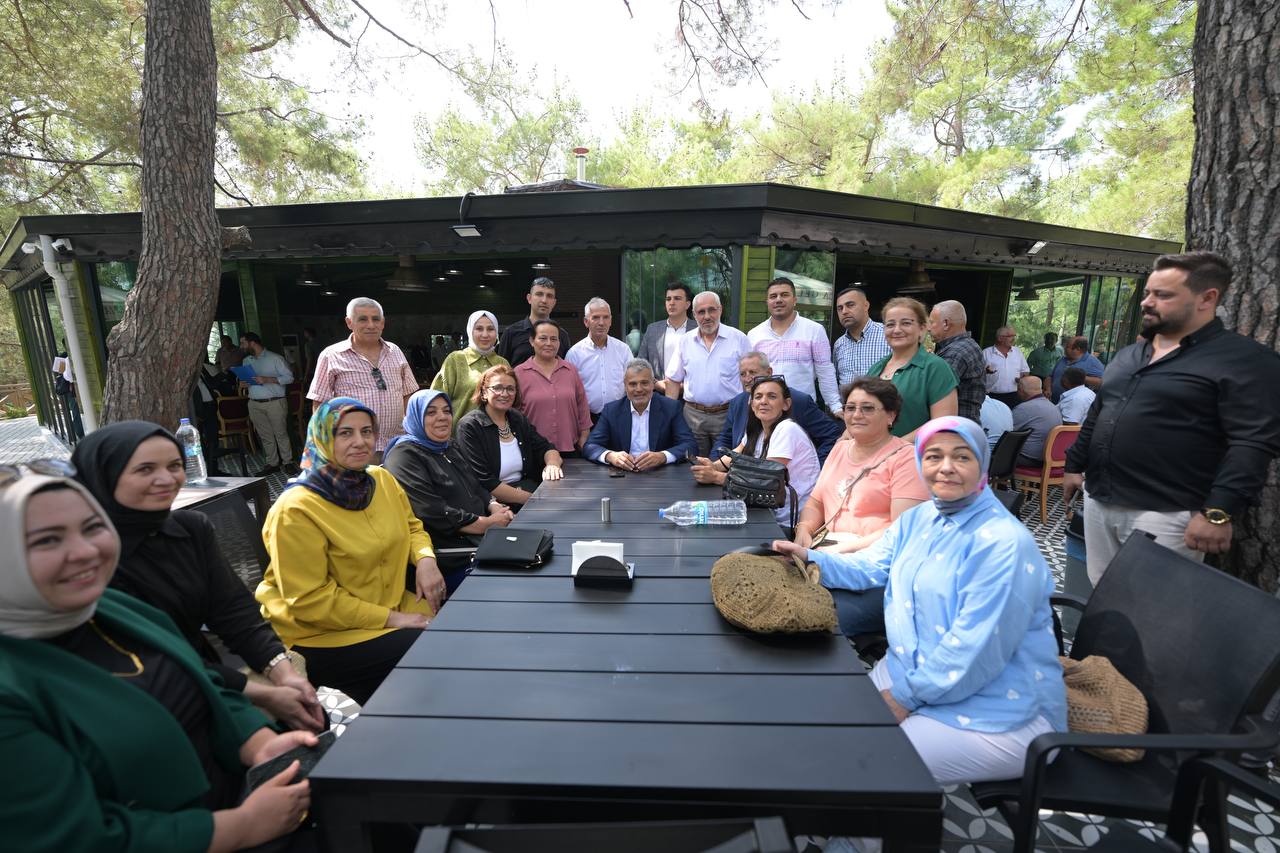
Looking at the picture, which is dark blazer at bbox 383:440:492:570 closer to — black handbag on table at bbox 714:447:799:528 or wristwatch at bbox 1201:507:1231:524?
black handbag on table at bbox 714:447:799:528

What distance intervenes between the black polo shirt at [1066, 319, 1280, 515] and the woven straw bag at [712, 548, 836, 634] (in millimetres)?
1527

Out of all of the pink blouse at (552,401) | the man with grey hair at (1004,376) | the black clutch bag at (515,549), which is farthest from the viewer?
the man with grey hair at (1004,376)

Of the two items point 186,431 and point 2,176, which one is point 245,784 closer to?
point 186,431

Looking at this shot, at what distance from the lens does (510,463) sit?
315 cm

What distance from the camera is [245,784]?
129cm

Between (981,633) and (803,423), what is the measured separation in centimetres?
180

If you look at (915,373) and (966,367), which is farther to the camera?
(966,367)

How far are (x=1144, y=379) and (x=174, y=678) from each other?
312 cm

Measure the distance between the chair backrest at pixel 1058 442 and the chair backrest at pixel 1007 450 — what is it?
30 centimetres

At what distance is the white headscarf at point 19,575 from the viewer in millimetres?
933

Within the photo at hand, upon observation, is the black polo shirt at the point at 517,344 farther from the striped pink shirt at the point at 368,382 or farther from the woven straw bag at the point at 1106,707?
the woven straw bag at the point at 1106,707

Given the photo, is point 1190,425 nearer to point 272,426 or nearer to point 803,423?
point 803,423

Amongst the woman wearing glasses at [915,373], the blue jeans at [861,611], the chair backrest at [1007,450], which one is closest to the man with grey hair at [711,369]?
the woman wearing glasses at [915,373]

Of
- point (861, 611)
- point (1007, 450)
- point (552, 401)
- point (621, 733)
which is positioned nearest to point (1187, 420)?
point (861, 611)
